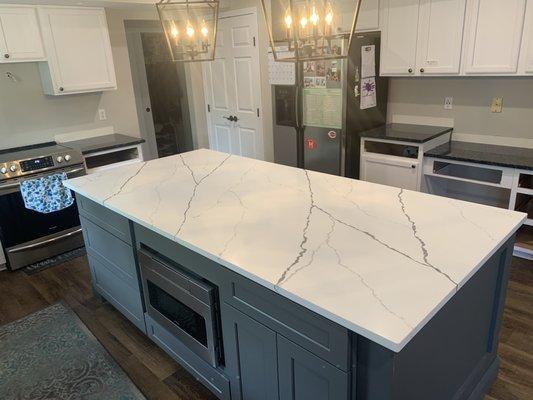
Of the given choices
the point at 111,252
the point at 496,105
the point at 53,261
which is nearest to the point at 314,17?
the point at 111,252

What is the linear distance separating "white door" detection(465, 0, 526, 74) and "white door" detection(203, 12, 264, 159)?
2.25 m

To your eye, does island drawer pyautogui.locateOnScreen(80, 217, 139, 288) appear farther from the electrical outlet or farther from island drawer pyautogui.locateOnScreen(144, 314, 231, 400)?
the electrical outlet

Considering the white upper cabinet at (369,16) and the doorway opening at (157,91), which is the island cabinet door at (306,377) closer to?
the white upper cabinet at (369,16)

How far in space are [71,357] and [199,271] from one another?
4.11ft

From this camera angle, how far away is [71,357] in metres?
2.46

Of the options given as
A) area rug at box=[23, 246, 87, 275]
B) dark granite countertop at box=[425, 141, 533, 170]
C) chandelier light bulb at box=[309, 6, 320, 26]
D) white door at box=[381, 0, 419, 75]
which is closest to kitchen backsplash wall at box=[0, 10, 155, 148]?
area rug at box=[23, 246, 87, 275]

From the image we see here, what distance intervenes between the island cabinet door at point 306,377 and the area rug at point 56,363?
1020mm

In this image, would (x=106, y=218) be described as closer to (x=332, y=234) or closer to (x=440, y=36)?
(x=332, y=234)

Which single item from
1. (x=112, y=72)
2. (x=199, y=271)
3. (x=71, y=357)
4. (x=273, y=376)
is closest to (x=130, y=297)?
(x=71, y=357)

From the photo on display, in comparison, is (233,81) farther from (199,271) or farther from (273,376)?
(273,376)

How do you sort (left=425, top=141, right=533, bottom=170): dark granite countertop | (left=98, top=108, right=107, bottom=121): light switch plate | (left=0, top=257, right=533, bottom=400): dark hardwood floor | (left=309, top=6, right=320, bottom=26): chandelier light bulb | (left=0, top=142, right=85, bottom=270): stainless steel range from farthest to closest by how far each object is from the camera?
(left=98, top=108, right=107, bottom=121): light switch plate, (left=0, top=142, right=85, bottom=270): stainless steel range, (left=425, top=141, right=533, bottom=170): dark granite countertop, (left=0, top=257, right=533, bottom=400): dark hardwood floor, (left=309, top=6, right=320, bottom=26): chandelier light bulb

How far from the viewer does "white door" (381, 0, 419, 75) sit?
3.43 meters

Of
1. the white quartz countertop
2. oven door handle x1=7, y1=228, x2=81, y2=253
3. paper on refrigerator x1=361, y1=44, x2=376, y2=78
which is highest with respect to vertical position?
paper on refrigerator x1=361, y1=44, x2=376, y2=78

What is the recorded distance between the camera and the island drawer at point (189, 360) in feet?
6.30
